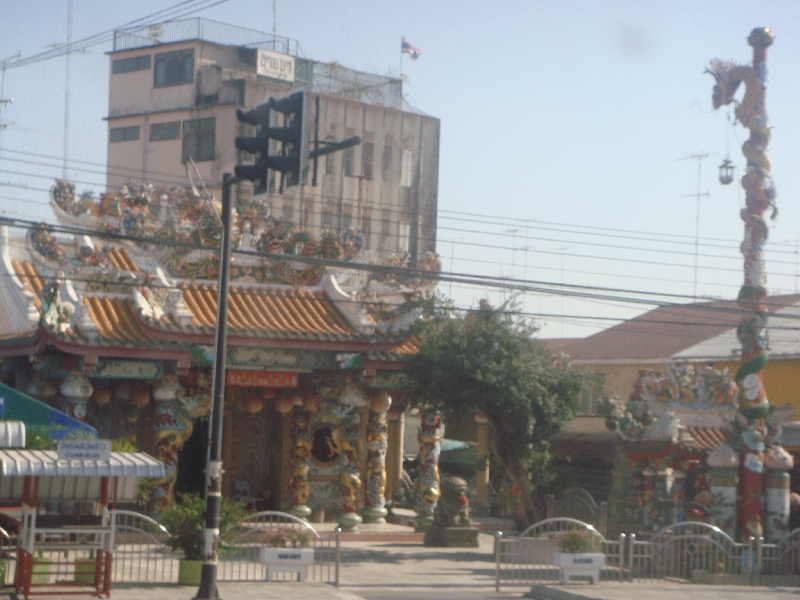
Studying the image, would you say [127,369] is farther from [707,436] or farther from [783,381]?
[783,381]

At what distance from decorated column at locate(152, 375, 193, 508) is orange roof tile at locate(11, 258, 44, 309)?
3327 mm

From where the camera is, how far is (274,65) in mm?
52844

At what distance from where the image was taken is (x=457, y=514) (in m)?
26.3

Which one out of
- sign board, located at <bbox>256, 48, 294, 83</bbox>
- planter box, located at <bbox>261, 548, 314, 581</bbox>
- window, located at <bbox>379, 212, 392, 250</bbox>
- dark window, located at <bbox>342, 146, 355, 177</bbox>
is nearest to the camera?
planter box, located at <bbox>261, 548, 314, 581</bbox>

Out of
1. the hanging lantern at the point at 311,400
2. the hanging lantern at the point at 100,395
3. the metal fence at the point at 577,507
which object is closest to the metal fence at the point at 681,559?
the metal fence at the point at 577,507

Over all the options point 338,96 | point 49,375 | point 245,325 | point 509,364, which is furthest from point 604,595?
point 338,96

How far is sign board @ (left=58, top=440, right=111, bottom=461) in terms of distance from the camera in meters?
16.0

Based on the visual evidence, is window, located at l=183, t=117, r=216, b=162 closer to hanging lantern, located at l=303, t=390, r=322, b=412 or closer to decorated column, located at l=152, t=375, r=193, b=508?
hanging lantern, located at l=303, t=390, r=322, b=412

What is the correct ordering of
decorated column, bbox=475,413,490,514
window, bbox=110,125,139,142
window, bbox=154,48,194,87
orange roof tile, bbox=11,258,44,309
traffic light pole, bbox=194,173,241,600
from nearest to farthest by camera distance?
traffic light pole, bbox=194,173,241,600
orange roof tile, bbox=11,258,44,309
decorated column, bbox=475,413,490,514
window, bbox=154,48,194,87
window, bbox=110,125,139,142

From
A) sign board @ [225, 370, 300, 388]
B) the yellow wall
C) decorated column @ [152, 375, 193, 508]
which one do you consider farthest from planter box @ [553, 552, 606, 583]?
the yellow wall

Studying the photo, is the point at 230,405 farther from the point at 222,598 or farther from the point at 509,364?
the point at 222,598

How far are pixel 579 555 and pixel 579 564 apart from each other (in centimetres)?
15

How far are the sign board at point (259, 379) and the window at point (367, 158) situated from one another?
2988 cm

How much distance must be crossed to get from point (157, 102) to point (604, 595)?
40134 mm
